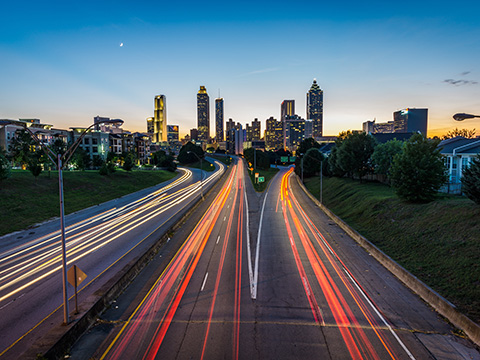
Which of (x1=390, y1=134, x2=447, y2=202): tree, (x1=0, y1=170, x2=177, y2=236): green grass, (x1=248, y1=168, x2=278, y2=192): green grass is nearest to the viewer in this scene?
(x1=390, y1=134, x2=447, y2=202): tree

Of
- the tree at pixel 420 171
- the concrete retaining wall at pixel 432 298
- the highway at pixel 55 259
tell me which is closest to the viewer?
the concrete retaining wall at pixel 432 298

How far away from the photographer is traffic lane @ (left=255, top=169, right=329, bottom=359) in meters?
10.5

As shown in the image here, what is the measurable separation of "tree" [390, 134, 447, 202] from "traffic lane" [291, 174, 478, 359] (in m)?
11.2

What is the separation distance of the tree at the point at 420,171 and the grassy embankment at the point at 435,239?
1612 millimetres

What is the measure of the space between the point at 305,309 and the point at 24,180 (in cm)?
4912

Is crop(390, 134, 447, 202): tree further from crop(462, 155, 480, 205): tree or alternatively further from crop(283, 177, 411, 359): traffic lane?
crop(283, 177, 411, 359): traffic lane

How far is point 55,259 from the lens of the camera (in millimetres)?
20797

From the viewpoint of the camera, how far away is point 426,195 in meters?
28.5

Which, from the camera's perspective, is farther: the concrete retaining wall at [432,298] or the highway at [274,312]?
the concrete retaining wall at [432,298]

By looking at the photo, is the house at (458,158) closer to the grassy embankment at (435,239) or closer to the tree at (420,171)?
the tree at (420,171)

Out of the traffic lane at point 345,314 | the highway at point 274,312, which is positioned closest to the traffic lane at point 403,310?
the highway at point 274,312

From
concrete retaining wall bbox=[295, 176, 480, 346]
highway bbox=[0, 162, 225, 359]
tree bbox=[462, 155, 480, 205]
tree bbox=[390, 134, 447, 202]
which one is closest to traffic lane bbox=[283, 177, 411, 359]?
concrete retaining wall bbox=[295, 176, 480, 346]

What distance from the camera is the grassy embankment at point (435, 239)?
48.4ft

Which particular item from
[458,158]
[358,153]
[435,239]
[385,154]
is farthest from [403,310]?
[358,153]
